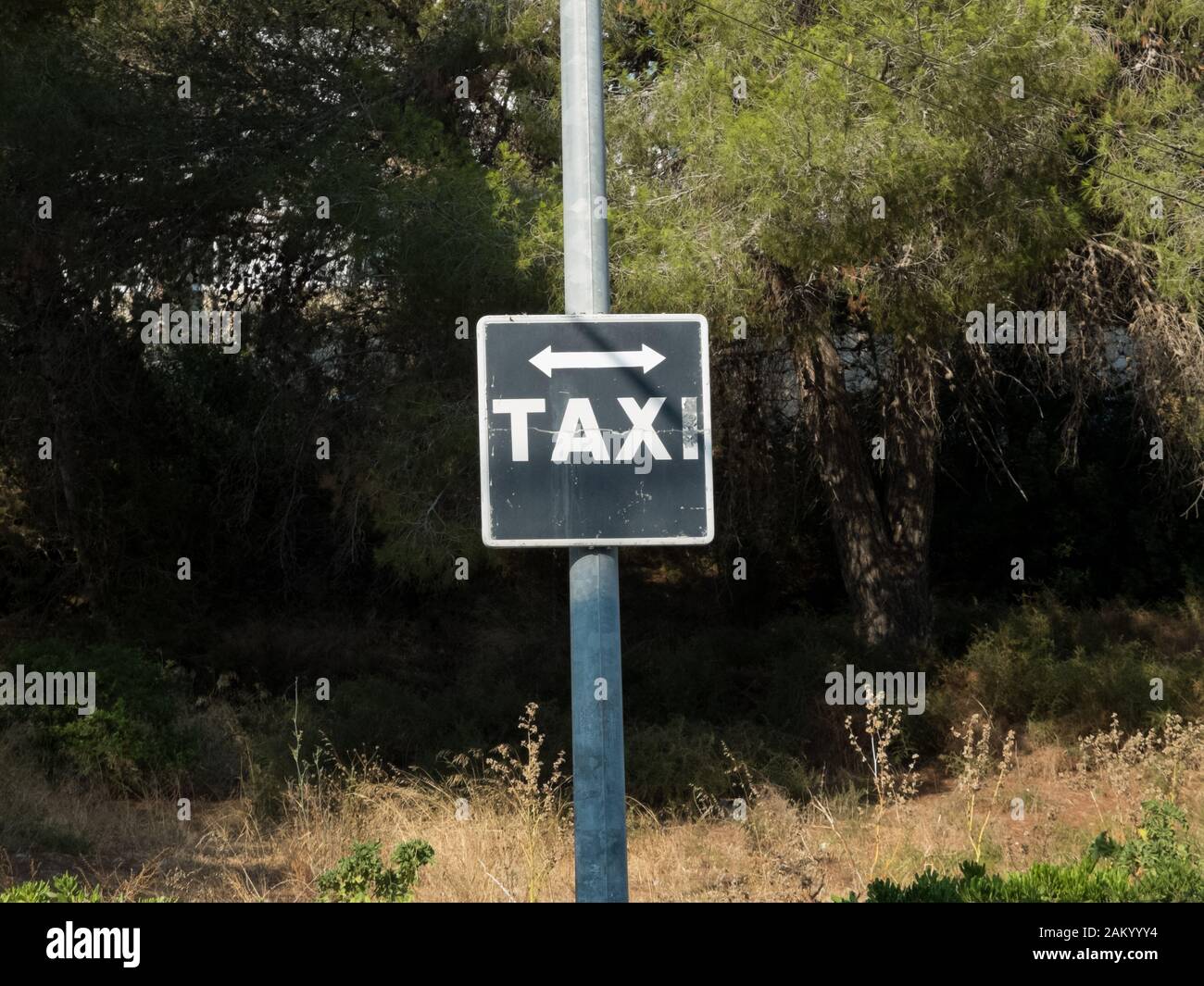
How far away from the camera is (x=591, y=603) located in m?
3.94

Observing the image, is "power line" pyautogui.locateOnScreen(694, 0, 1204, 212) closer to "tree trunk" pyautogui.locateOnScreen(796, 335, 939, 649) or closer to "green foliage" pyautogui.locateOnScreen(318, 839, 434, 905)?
"tree trunk" pyautogui.locateOnScreen(796, 335, 939, 649)

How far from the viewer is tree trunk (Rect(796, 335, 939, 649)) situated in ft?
45.2

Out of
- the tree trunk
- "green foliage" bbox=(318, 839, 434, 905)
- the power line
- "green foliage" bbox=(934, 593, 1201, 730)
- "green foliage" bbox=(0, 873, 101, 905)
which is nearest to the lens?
"green foliage" bbox=(0, 873, 101, 905)

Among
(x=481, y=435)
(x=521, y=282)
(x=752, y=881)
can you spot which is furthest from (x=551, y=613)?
(x=481, y=435)

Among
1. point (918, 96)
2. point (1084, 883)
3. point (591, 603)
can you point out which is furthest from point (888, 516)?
point (591, 603)

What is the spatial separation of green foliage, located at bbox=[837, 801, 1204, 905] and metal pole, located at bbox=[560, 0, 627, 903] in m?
0.90

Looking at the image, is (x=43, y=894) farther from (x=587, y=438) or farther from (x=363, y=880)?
(x=587, y=438)

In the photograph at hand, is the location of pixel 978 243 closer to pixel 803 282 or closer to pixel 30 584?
pixel 803 282

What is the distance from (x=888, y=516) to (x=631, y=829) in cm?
579

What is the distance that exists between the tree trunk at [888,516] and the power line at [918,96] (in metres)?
3.48

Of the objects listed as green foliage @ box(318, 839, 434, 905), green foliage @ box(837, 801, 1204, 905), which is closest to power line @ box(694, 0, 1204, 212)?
green foliage @ box(837, 801, 1204, 905)

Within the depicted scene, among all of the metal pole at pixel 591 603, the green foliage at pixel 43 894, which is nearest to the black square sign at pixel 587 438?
the metal pole at pixel 591 603

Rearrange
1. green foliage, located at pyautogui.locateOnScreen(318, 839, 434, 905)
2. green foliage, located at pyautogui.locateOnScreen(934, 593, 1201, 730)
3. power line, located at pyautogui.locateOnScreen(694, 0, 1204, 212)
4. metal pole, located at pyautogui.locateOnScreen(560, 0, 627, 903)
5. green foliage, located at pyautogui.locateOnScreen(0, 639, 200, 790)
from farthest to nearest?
green foliage, located at pyautogui.locateOnScreen(934, 593, 1201, 730)
green foliage, located at pyautogui.locateOnScreen(0, 639, 200, 790)
power line, located at pyautogui.locateOnScreen(694, 0, 1204, 212)
green foliage, located at pyautogui.locateOnScreen(318, 839, 434, 905)
metal pole, located at pyautogui.locateOnScreen(560, 0, 627, 903)

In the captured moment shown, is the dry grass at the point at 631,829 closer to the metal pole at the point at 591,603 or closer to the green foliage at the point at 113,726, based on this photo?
the green foliage at the point at 113,726
